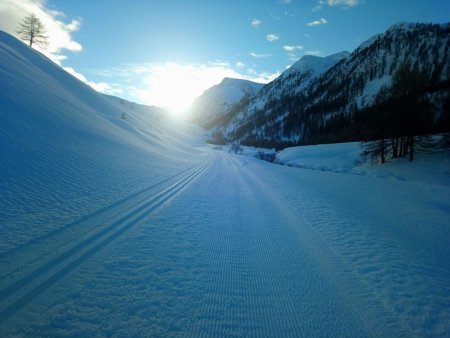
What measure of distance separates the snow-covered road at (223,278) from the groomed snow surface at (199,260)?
0.07 ft

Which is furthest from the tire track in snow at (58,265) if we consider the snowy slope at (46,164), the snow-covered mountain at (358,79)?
the snow-covered mountain at (358,79)

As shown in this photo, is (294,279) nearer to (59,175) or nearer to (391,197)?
(59,175)

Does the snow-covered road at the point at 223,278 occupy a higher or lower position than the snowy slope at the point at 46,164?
lower

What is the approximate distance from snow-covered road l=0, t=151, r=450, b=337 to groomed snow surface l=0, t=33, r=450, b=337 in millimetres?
21

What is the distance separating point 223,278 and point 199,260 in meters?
0.71

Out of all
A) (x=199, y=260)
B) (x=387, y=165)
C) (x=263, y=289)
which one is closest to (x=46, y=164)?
(x=199, y=260)

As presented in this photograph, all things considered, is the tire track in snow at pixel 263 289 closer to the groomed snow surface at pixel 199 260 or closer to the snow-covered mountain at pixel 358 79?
the groomed snow surface at pixel 199 260

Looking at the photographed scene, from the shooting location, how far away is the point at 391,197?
11.0 m

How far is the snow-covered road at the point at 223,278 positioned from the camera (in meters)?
2.65

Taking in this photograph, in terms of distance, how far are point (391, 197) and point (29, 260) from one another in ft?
46.3

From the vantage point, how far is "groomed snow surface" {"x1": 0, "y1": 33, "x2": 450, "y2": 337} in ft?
8.84

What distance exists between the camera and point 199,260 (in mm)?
4129

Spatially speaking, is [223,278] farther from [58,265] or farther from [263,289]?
[58,265]

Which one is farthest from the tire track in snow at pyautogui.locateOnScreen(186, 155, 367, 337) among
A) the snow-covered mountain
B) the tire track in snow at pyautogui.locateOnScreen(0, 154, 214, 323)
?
the snow-covered mountain
